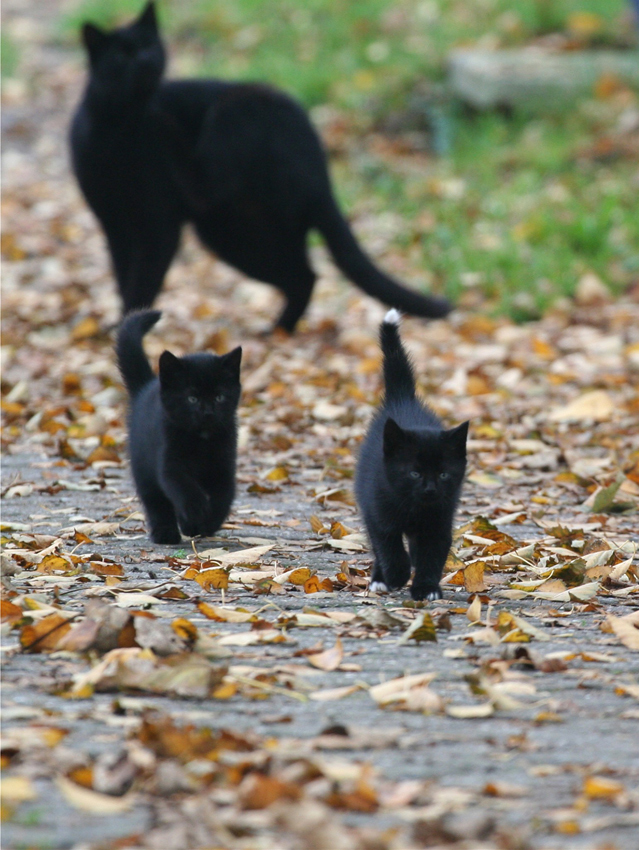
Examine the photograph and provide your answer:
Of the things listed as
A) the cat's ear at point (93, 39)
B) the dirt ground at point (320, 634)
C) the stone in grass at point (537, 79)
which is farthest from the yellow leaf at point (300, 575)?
the stone in grass at point (537, 79)

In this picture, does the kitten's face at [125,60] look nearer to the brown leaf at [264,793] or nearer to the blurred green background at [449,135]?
the blurred green background at [449,135]

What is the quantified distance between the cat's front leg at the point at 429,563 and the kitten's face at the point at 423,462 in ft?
0.43

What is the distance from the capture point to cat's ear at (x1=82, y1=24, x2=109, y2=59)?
286 inches

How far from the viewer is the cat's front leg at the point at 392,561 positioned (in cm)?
366

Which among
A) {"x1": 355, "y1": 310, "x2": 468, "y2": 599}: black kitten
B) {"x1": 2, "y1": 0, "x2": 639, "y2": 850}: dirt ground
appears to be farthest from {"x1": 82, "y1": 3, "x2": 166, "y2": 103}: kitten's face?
{"x1": 355, "y1": 310, "x2": 468, "y2": 599}: black kitten

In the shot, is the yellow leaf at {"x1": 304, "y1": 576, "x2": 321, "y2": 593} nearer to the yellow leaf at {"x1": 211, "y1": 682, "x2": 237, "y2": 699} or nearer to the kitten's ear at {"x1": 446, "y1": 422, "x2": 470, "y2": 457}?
the kitten's ear at {"x1": 446, "y1": 422, "x2": 470, "y2": 457}

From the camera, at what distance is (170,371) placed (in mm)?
4117

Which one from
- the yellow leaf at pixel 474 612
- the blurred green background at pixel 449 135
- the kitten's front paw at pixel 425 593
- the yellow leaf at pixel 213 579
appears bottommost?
the kitten's front paw at pixel 425 593

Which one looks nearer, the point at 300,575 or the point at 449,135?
the point at 300,575

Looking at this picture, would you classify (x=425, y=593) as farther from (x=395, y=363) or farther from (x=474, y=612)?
(x=395, y=363)

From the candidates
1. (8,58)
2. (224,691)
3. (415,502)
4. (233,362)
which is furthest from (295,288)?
(8,58)

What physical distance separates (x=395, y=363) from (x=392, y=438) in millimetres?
675

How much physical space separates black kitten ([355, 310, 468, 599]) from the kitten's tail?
45 centimetres

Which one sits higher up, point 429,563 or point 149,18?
point 149,18
